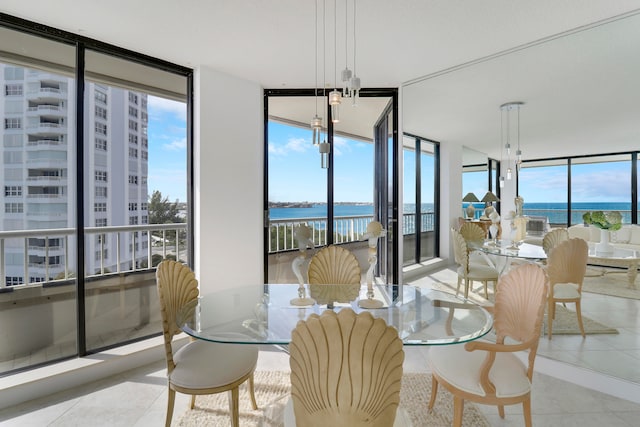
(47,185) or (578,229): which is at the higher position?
(47,185)

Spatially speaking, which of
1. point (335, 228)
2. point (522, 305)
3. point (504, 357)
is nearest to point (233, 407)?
point (504, 357)

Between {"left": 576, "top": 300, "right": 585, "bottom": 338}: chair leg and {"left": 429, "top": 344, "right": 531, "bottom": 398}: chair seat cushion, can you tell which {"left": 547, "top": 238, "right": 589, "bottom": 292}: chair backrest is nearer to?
{"left": 576, "top": 300, "right": 585, "bottom": 338}: chair leg

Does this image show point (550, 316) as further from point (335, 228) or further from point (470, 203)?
point (335, 228)

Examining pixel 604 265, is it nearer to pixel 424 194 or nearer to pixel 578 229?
pixel 578 229

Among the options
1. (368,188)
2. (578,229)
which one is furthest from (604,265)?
(368,188)

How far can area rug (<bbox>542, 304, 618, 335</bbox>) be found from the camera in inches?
85.5

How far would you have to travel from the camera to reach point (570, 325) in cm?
234

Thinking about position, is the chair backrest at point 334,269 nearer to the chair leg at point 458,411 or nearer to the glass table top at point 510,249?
the chair leg at point 458,411

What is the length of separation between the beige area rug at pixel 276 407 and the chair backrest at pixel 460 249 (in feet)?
4.38

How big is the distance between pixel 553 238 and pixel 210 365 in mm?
2690

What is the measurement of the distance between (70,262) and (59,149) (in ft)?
4.64

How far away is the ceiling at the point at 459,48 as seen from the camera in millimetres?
1975

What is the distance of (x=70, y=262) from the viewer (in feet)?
12.1

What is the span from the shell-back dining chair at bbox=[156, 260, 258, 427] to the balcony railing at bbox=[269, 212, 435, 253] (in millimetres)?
1609
